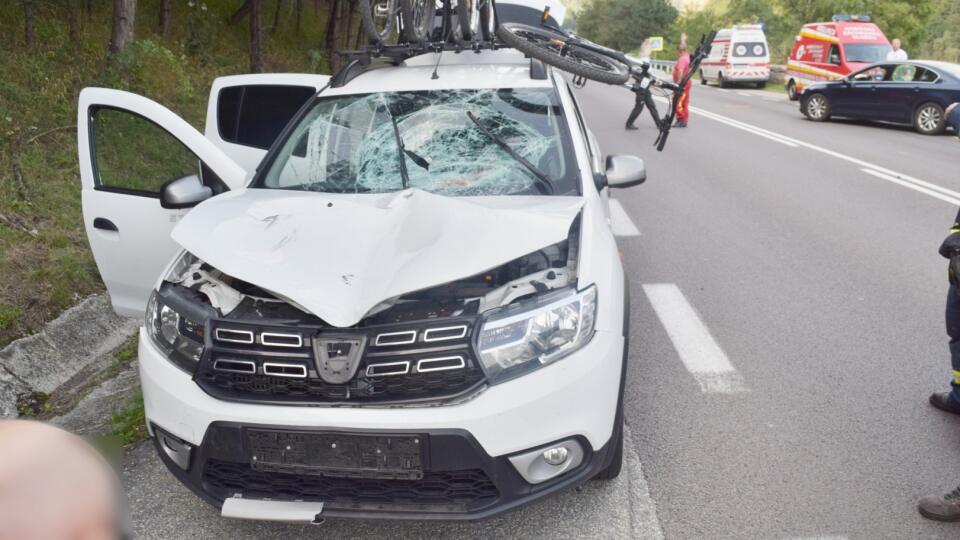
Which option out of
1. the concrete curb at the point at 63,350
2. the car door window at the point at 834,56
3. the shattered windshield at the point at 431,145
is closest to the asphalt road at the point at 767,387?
the concrete curb at the point at 63,350

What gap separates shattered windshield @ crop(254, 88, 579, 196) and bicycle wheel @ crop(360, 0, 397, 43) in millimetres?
1193

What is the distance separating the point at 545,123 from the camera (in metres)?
4.01

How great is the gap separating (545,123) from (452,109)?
500mm

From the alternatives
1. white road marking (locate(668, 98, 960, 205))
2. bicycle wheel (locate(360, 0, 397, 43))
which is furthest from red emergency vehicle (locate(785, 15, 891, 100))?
bicycle wheel (locate(360, 0, 397, 43))

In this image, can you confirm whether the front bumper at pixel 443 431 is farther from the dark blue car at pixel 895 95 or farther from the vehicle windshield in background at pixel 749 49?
the vehicle windshield in background at pixel 749 49

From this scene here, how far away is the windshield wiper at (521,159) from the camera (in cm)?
368

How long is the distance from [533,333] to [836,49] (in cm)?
2332

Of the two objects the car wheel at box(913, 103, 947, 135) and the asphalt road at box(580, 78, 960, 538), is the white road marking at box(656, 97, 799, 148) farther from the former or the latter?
the asphalt road at box(580, 78, 960, 538)

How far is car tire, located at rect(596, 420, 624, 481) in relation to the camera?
9.82 feet

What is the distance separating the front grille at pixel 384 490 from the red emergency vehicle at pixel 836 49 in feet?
73.7

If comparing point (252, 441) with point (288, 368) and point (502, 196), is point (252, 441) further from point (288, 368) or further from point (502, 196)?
point (502, 196)

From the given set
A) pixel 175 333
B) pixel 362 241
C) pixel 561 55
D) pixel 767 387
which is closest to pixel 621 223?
pixel 561 55

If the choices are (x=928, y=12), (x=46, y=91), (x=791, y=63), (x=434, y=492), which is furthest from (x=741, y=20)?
(x=434, y=492)

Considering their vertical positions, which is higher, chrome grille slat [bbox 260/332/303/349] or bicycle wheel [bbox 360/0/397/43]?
bicycle wheel [bbox 360/0/397/43]
